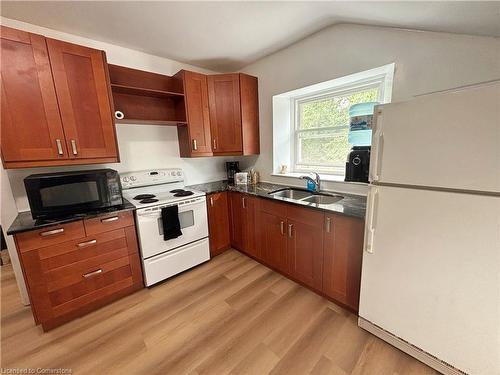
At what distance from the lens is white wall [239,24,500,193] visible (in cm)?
135

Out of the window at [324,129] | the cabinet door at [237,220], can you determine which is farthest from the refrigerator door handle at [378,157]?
the cabinet door at [237,220]

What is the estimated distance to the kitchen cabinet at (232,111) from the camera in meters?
2.60

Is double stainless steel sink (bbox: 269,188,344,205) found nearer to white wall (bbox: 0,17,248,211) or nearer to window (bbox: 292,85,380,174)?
window (bbox: 292,85,380,174)

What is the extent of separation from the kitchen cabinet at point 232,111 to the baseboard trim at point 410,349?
2194 millimetres

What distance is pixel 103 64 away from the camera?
72.8 inches

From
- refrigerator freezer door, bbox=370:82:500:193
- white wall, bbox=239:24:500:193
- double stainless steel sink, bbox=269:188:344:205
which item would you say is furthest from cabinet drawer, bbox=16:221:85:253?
refrigerator freezer door, bbox=370:82:500:193

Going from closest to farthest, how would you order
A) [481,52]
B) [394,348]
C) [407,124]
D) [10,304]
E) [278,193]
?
[407,124]
[481,52]
[394,348]
[10,304]
[278,193]

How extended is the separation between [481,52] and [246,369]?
8.31 feet

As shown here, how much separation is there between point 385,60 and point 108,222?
2759mm

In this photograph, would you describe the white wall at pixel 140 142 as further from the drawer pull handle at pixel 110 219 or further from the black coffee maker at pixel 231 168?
the drawer pull handle at pixel 110 219

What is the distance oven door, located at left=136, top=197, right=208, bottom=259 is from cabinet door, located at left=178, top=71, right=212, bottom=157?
646mm

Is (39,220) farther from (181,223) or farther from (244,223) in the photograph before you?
(244,223)

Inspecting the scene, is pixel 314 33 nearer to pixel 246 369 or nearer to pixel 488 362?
pixel 488 362

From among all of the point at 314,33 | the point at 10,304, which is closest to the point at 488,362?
the point at 314,33
